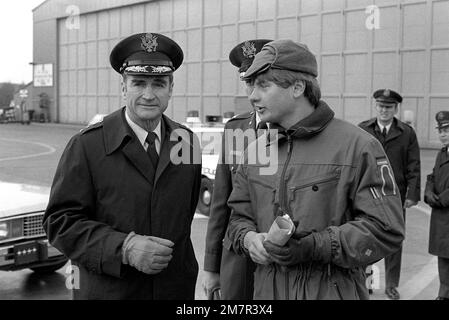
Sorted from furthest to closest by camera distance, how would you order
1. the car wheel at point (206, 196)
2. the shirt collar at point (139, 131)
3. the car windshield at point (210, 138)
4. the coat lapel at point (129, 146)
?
the car windshield at point (210, 138) → the car wheel at point (206, 196) → the shirt collar at point (139, 131) → the coat lapel at point (129, 146)

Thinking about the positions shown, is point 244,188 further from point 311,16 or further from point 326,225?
point 311,16

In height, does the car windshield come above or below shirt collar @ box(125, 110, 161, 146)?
below

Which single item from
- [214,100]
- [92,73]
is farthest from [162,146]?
[92,73]

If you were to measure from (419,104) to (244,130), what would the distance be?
1979cm

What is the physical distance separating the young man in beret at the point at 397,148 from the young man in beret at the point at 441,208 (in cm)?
29

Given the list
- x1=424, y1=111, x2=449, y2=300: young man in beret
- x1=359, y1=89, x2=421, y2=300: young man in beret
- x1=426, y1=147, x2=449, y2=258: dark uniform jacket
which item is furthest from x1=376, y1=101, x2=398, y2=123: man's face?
x1=426, y1=147, x2=449, y2=258: dark uniform jacket

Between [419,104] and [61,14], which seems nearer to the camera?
[419,104]

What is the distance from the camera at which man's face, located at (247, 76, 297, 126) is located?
2428mm

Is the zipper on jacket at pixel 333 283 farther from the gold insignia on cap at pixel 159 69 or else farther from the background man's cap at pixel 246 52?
the background man's cap at pixel 246 52

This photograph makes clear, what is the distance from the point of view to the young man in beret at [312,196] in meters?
2.24

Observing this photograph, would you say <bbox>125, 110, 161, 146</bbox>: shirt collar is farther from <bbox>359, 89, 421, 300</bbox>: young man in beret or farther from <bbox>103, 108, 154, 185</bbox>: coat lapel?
<bbox>359, 89, 421, 300</bbox>: young man in beret

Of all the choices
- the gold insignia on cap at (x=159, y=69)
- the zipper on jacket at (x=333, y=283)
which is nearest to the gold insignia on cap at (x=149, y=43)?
the gold insignia on cap at (x=159, y=69)

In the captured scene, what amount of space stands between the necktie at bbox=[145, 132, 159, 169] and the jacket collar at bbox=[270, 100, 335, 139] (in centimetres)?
69

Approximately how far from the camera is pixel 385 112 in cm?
573
